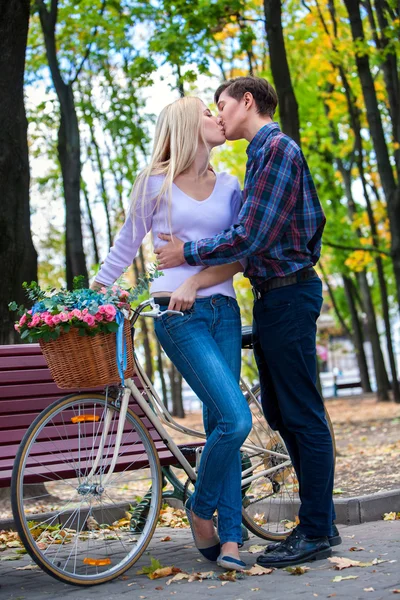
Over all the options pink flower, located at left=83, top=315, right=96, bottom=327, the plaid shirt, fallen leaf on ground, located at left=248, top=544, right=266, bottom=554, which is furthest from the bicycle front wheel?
the plaid shirt

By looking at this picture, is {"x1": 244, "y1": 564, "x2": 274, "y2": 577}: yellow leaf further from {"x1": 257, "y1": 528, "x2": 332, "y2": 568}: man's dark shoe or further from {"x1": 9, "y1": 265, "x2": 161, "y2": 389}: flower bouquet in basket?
{"x1": 9, "y1": 265, "x2": 161, "y2": 389}: flower bouquet in basket

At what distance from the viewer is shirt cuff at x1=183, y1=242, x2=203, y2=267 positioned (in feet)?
14.6

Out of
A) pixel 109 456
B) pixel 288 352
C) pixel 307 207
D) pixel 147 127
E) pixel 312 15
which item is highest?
pixel 312 15

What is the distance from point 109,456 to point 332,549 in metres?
1.27

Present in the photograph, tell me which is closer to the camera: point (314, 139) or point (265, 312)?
point (265, 312)

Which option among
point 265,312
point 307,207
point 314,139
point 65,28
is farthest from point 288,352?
point 314,139

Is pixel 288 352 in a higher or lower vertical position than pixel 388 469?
higher

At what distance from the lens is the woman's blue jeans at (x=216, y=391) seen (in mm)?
4438

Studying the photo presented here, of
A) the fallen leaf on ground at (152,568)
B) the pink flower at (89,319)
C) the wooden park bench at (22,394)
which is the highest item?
the pink flower at (89,319)

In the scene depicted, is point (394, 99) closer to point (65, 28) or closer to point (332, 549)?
point (65, 28)

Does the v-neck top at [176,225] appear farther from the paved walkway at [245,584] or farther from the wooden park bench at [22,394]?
the paved walkway at [245,584]

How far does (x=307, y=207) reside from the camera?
15.0ft

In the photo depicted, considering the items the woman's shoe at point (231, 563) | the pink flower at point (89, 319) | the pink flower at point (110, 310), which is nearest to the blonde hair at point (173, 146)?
the pink flower at point (110, 310)

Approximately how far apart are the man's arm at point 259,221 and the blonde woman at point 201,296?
0.42 ft
